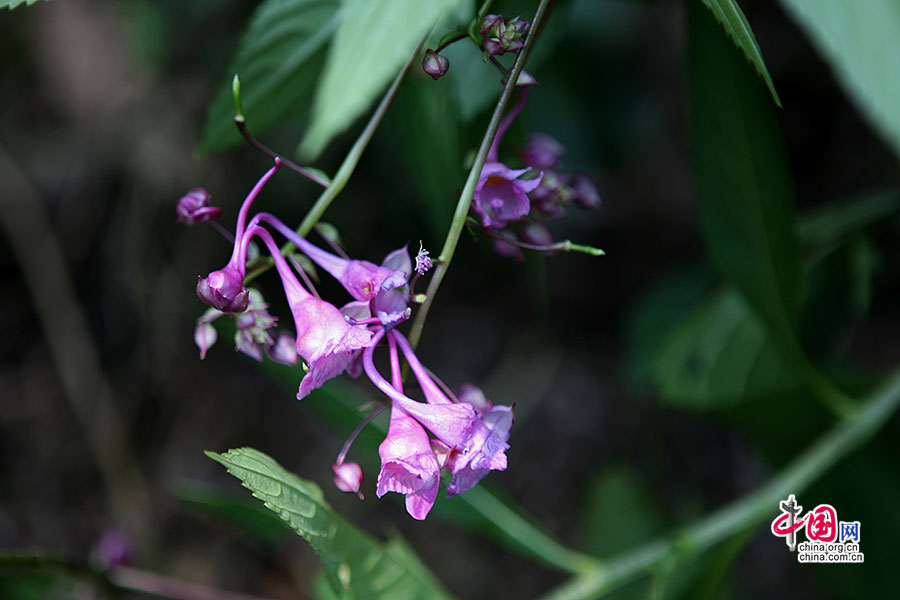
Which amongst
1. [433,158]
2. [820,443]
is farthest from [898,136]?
[820,443]

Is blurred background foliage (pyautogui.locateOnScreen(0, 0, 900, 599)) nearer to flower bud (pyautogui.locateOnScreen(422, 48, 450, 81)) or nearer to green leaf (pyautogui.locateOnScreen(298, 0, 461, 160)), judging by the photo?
flower bud (pyautogui.locateOnScreen(422, 48, 450, 81))

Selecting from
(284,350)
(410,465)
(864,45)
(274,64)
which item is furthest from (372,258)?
(864,45)

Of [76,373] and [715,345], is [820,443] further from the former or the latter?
[76,373]

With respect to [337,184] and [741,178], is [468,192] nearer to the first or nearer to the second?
[337,184]

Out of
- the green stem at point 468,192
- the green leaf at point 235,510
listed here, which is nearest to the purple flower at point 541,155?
the green stem at point 468,192

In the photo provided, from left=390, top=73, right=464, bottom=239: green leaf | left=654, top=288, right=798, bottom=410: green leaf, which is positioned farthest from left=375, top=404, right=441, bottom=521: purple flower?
left=654, top=288, right=798, bottom=410: green leaf

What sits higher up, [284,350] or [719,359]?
[284,350]
